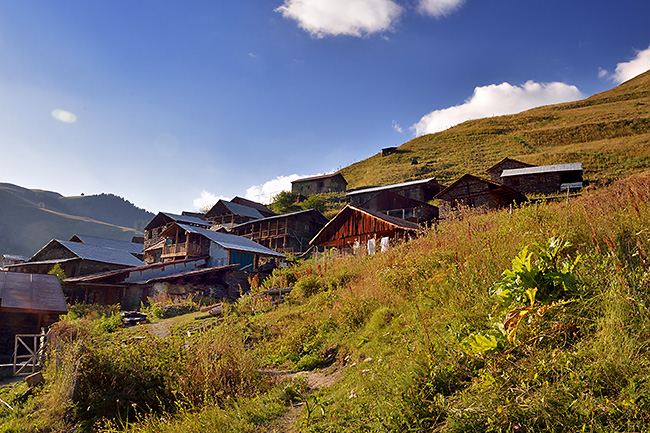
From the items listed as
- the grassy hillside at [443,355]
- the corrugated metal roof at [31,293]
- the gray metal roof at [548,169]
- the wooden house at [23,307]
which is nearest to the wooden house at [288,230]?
the gray metal roof at [548,169]

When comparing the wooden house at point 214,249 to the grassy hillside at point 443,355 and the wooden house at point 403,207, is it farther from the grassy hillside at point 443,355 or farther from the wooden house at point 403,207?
the grassy hillside at point 443,355

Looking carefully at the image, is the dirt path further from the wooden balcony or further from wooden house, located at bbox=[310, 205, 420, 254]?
the wooden balcony

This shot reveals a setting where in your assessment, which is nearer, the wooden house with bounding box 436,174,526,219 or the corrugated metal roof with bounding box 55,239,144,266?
the wooden house with bounding box 436,174,526,219

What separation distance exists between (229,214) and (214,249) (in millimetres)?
23906

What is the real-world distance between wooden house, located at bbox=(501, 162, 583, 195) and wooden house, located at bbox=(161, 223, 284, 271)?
3134 cm

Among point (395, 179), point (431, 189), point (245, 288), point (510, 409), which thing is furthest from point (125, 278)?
point (395, 179)

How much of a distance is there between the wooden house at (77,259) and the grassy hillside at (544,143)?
4940 cm

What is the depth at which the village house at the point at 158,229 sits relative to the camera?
165 feet

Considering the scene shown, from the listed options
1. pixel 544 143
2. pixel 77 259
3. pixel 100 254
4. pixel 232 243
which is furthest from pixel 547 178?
pixel 77 259

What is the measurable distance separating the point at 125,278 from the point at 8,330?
13771 mm

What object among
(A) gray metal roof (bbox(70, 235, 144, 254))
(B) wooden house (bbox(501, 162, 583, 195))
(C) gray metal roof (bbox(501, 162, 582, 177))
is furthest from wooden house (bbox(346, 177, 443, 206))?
(A) gray metal roof (bbox(70, 235, 144, 254))

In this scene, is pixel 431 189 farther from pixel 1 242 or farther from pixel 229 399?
pixel 1 242

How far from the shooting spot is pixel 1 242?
133m

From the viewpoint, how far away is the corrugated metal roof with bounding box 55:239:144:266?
36425 mm
